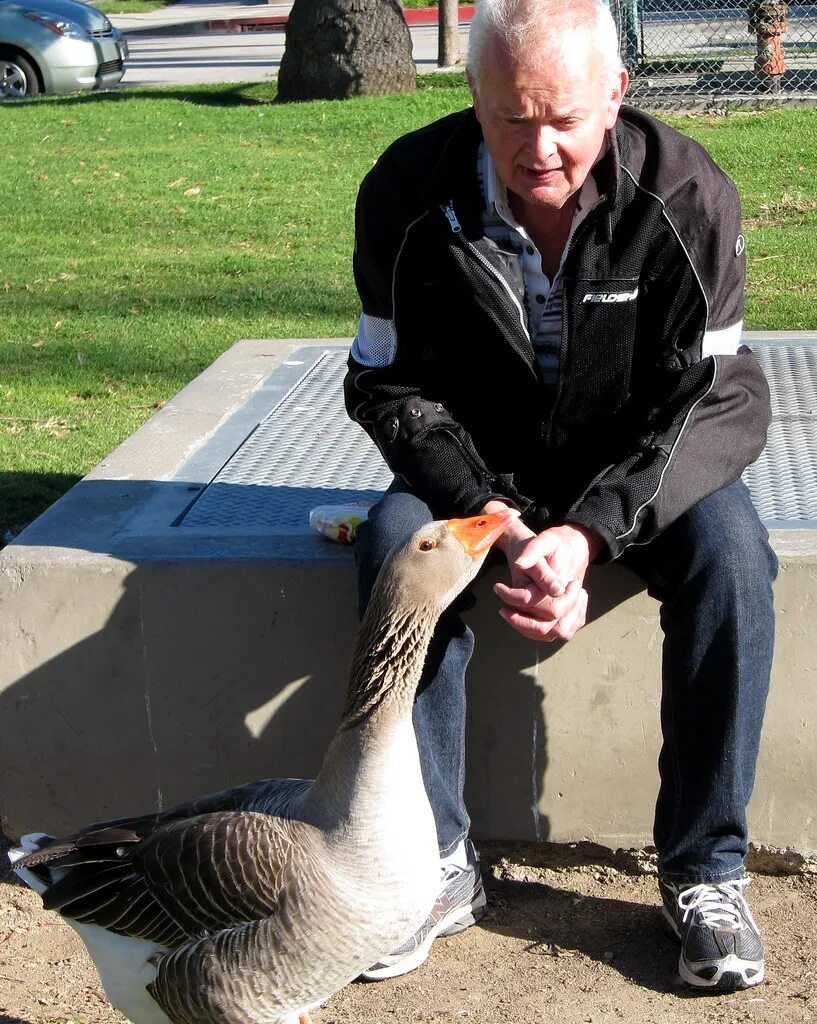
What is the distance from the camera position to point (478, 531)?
8.00 ft

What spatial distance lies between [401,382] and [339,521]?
0.38m

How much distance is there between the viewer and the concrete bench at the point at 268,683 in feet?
10.3

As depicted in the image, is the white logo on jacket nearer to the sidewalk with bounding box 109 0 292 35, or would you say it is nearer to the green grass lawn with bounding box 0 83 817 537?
the green grass lawn with bounding box 0 83 817 537

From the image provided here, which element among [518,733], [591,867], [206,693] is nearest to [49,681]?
[206,693]

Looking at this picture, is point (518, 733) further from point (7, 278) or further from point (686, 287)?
point (7, 278)

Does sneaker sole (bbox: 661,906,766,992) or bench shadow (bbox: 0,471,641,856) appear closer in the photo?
sneaker sole (bbox: 661,906,766,992)

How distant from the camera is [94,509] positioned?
11.6 feet

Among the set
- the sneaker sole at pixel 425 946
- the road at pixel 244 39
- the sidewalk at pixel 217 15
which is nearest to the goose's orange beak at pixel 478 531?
the sneaker sole at pixel 425 946

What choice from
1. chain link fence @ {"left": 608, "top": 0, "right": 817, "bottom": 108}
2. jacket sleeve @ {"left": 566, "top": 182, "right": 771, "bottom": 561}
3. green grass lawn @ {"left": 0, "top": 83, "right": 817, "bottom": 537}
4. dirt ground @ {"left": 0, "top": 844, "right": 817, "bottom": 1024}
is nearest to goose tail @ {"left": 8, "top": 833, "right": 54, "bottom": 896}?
dirt ground @ {"left": 0, "top": 844, "right": 817, "bottom": 1024}

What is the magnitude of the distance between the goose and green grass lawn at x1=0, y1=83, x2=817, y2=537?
2.61 metres

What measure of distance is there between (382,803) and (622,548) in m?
0.74

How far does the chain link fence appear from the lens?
11086 millimetres

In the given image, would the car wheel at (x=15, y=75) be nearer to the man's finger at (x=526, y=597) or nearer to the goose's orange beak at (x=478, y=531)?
the man's finger at (x=526, y=597)

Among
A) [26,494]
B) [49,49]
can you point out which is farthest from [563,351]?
[49,49]
